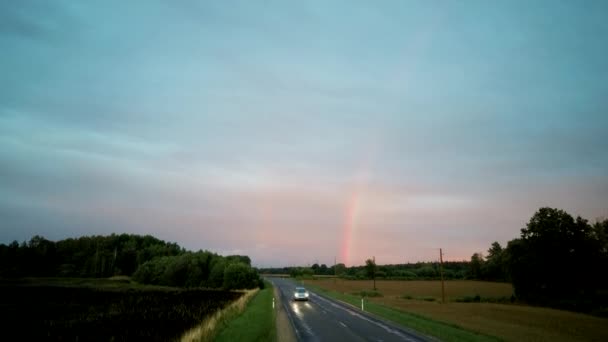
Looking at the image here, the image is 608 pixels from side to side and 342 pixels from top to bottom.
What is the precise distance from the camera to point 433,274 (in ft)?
552

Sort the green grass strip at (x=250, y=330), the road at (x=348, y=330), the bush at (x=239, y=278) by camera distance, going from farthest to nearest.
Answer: the bush at (x=239, y=278) < the road at (x=348, y=330) < the green grass strip at (x=250, y=330)

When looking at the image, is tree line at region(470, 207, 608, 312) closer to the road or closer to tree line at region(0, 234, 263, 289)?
the road

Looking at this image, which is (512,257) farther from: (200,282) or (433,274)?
(433,274)

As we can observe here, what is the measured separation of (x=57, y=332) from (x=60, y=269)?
14923 cm

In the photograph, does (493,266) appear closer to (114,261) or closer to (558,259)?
(558,259)

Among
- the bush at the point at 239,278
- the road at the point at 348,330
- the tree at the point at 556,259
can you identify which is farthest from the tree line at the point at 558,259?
the bush at the point at 239,278

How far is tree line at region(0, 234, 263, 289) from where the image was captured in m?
115

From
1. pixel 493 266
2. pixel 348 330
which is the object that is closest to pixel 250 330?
pixel 348 330

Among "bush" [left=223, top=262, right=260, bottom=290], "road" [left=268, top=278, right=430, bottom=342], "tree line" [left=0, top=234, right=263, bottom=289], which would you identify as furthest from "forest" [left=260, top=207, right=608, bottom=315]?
"tree line" [left=0, top=234, right=263, bottom=289]

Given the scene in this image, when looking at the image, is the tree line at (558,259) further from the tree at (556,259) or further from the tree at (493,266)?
the tree at (493,266)

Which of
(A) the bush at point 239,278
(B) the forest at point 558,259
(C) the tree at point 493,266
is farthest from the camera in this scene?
(C) the tree at point 493,266

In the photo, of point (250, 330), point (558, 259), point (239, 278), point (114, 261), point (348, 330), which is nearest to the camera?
point (250, 330)

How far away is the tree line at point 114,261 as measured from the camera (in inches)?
4528

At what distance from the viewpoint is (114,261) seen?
156 meters
